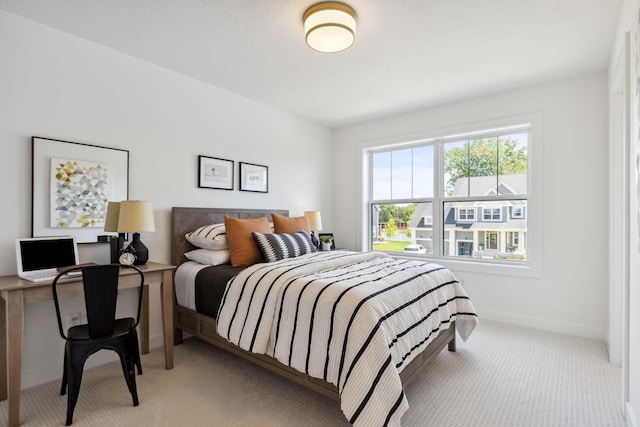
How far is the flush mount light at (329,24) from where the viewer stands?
207 cm

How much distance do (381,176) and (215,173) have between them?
243 centimetres

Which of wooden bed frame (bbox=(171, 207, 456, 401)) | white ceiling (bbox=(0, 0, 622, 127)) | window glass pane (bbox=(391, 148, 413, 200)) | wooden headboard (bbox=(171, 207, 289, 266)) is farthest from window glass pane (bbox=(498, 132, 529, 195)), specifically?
wooden headboard (bbox=(171, 207, 289, 266))

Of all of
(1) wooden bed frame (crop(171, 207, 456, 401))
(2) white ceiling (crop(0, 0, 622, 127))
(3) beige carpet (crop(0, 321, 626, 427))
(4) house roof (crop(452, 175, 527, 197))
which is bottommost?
(3) beige carpet (crop(0, 321, 626, 427))

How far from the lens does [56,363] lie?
2.36m

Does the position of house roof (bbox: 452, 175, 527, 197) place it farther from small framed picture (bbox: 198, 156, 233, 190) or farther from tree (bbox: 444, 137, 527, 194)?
small framed picture (bbox: 198, 156, 233, 190)

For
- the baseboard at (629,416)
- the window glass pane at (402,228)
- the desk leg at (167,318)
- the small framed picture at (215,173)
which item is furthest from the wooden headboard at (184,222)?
the baseboard at (629,416)

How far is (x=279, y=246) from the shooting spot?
289 centimetres

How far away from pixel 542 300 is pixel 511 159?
1.55 m

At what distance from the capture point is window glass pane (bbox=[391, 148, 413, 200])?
4512mm

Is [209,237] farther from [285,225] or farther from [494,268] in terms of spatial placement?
[494,268]

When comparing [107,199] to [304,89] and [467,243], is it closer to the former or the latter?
[304,89]

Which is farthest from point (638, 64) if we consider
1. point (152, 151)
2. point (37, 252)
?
point (37, 252)

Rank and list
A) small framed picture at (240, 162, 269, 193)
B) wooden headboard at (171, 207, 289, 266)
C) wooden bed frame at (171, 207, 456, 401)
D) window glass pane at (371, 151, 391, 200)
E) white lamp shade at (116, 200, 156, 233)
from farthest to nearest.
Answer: window glass pane at (371, 151, 391, 200) → small framed picture at (240, 162, 269, 193) → wooden headboard at (171, 207, 289, 266) → white lamp shade at (116, 200, 156, 233) → wooden bed frame at (171, 207, 456, 401)

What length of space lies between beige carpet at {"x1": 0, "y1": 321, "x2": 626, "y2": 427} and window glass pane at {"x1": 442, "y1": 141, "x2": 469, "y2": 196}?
196 centimetres
